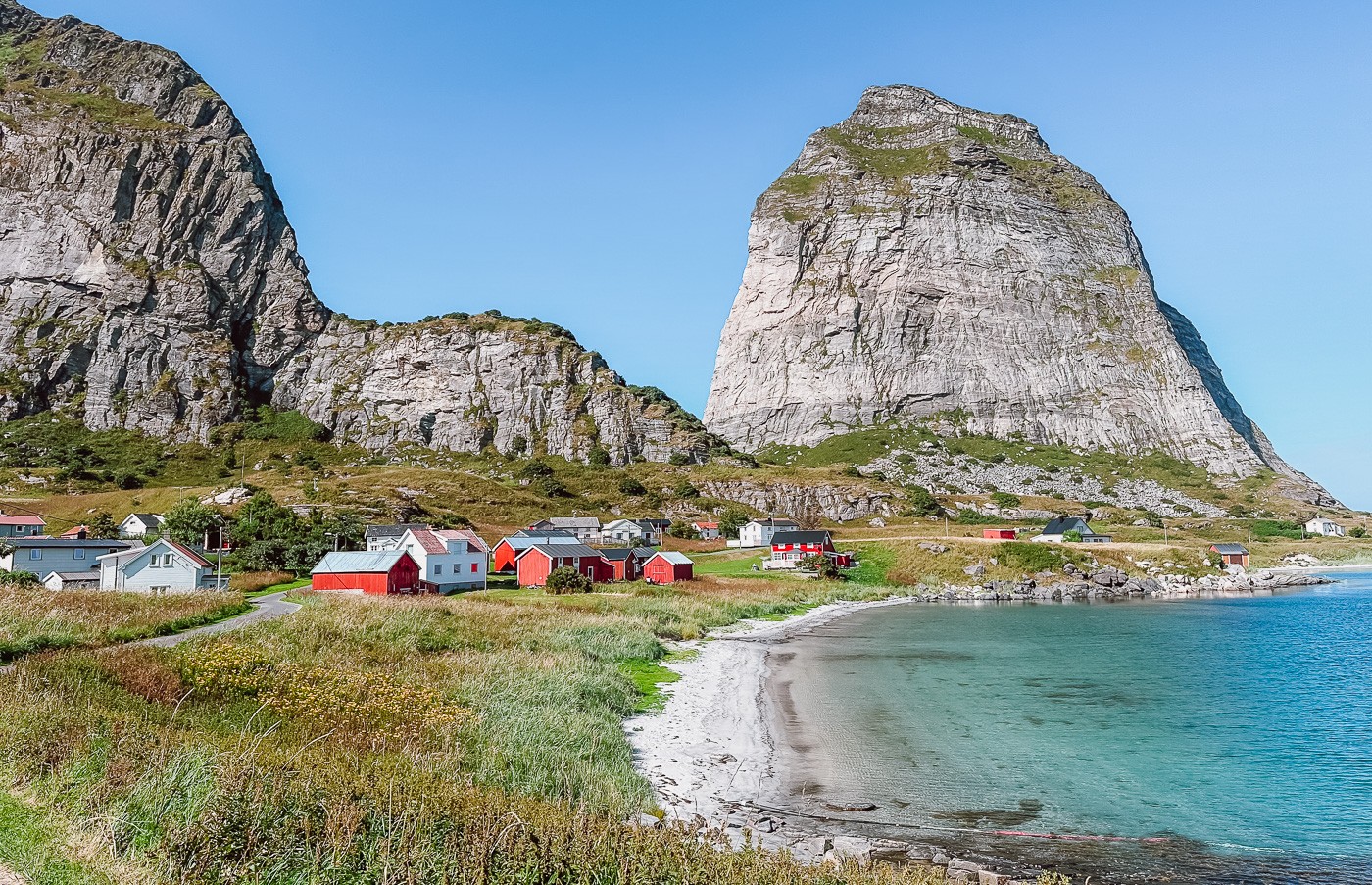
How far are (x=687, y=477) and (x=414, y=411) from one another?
2341 inches

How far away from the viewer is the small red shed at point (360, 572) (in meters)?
51.7

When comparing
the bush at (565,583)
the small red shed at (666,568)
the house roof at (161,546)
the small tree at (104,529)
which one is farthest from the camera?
the small tree at (104,529)

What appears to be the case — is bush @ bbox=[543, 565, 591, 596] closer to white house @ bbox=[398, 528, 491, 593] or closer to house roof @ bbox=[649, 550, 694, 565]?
white house @ bbox=[398, 528, 491, 593]

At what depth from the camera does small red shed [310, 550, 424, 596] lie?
51.7 metres

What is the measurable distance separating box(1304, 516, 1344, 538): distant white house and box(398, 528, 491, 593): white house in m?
141

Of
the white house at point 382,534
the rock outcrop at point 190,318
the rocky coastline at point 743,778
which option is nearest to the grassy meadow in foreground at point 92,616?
the rocky coastline at point 743,778

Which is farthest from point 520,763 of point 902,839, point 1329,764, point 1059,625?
point 1059,625

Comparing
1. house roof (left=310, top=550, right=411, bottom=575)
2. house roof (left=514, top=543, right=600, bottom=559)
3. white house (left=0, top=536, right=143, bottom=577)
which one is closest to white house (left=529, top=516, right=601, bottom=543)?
house roof (left=514, top=543, right=600, bottom=559)

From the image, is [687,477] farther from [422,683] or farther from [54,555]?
[422,683]

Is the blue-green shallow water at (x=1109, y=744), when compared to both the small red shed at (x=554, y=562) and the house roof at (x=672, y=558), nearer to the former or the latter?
the house roof at (x=672, y=558)

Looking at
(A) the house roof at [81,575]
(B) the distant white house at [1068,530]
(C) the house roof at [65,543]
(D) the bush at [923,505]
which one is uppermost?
(D) the bush at [923,505]

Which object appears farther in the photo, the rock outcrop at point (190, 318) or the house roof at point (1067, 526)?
the rock outcrop at point (190, 318)

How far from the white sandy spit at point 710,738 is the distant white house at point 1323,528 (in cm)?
14292

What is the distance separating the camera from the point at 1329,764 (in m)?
20.4
